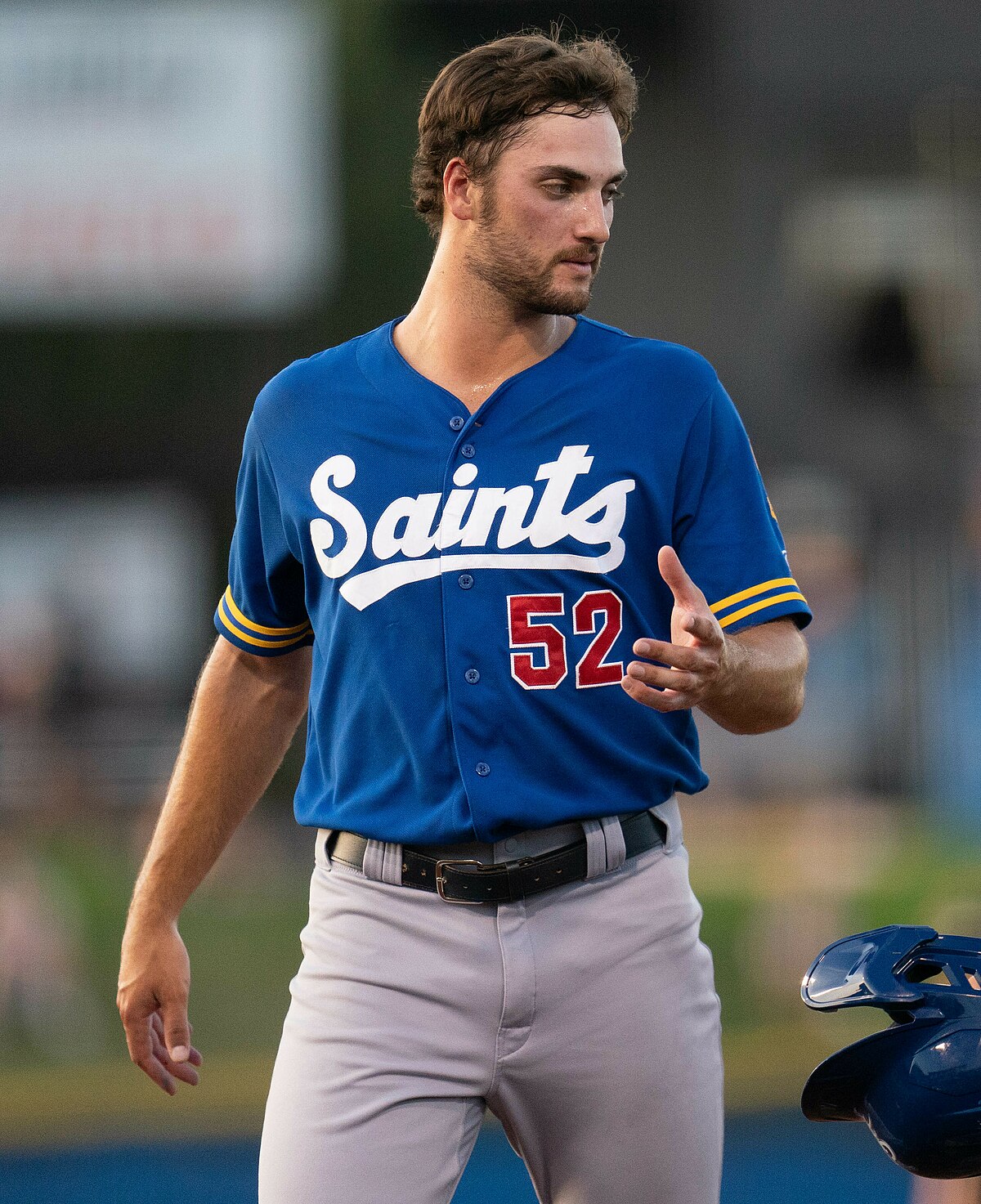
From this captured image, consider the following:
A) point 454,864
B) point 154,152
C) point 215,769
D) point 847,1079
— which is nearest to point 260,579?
point 215,769

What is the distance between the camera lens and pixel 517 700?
224 cm

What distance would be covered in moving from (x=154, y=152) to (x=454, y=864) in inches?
385

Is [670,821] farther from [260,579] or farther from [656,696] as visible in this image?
[260,579]

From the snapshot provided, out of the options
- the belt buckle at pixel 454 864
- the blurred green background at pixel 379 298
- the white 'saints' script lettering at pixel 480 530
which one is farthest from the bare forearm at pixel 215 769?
the blurred green background at pixel 379 298

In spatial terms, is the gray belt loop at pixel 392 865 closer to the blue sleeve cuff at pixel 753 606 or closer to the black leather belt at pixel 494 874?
the black leather belt at pixel 494 874

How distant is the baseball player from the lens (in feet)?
7.23

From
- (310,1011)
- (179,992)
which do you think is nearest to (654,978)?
(310,1011)

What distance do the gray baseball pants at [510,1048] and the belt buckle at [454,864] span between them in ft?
0.03

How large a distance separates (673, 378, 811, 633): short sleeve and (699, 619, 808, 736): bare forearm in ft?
0.09

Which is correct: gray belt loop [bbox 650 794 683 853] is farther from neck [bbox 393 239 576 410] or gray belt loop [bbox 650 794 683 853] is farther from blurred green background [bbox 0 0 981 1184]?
blurred green background [bbox 0 0 981 1184]

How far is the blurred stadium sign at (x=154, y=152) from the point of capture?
11.2m

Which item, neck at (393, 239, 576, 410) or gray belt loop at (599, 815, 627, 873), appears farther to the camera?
neck at (393, 239, 576, 410)

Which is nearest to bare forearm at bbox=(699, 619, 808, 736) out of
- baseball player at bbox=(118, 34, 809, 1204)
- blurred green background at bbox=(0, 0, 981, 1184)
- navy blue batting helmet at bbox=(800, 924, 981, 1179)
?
baseball player at bbox=(118, 34, 809, 1204)

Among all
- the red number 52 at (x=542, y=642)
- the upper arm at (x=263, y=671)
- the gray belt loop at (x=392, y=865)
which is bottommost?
the gray belt loop at (x=392, y=865)
